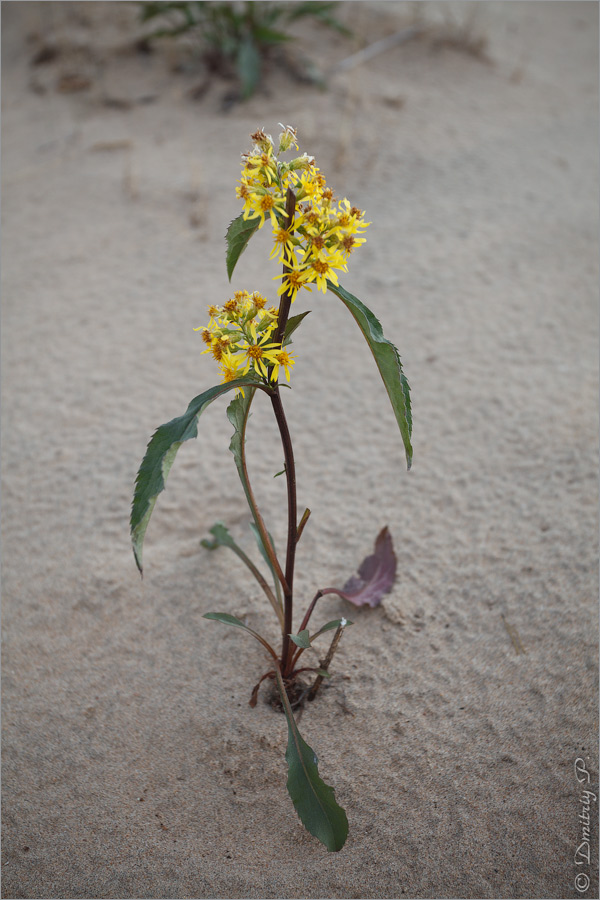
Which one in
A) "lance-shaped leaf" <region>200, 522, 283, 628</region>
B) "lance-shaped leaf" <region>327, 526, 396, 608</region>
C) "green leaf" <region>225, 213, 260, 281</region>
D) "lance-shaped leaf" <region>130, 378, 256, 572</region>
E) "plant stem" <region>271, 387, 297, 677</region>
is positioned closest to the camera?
"lance-shaped leaf" <region>130, 378, 256, 572</region>

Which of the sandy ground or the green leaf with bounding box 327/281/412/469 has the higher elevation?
the green leaf with bounding box 327/281/412/469

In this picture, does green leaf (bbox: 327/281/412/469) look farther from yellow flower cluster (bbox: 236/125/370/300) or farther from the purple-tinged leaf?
the purple-tinged leaf

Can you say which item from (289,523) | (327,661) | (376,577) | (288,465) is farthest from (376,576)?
(288,465)

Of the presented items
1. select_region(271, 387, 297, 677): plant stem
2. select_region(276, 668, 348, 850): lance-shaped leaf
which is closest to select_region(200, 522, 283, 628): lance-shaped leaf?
select_region(271, 387, 297, 677): plant stem

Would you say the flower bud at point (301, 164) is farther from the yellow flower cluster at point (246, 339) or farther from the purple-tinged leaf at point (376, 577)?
the purple-tinged leaf at point (376, 577)

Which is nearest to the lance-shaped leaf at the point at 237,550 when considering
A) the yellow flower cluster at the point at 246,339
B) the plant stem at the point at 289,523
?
the plant stem at the point at 289,523

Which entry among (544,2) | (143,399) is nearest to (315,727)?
(143,399)
